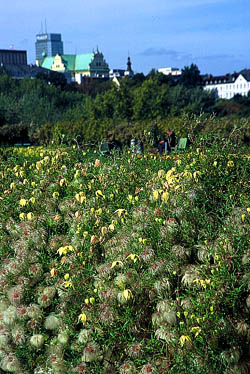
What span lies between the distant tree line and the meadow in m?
12.5

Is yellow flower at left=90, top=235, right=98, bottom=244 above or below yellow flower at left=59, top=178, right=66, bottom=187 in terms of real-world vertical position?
below

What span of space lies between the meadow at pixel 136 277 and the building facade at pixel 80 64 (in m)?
135

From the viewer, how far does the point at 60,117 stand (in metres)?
43.0

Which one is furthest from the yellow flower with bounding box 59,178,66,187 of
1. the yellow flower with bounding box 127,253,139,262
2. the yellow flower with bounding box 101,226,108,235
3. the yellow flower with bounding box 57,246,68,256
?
the yellow flower with bounding box 127,253,139,262

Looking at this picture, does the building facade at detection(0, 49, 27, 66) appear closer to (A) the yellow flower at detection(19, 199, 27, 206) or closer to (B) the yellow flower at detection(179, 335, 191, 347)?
(A) the yellow flower at detection(19, 199, 27, 206)

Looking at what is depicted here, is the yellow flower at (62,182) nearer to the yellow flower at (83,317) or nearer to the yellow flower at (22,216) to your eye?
the yellow flower at (22,216)

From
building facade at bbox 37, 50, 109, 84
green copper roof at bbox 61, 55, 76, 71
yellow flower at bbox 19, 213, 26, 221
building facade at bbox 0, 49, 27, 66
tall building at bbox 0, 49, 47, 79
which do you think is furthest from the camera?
green copper roof at bbox 61, 55, 76, 71

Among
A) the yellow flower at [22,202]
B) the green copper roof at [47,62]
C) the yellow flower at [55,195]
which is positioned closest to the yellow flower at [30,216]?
the yellow flower at [22,202]

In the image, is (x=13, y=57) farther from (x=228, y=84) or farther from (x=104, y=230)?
(x=104, y=230)

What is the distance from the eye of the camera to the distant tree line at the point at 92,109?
2444cm

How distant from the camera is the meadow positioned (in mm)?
3691

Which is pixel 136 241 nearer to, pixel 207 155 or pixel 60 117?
pixel 207 155

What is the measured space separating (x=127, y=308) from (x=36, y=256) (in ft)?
3.95

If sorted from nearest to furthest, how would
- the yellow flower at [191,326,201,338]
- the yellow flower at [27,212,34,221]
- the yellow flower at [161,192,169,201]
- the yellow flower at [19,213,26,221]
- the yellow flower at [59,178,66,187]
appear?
1. the yellow flower at [191,326,201,338]
2. the yellow flower at [161,192,169,201]
3. the yellow flower at [27,212,34,221]
4. the yellow flower at [19,213,26,221]
5. the yellow flower at [59,178,66,187]
